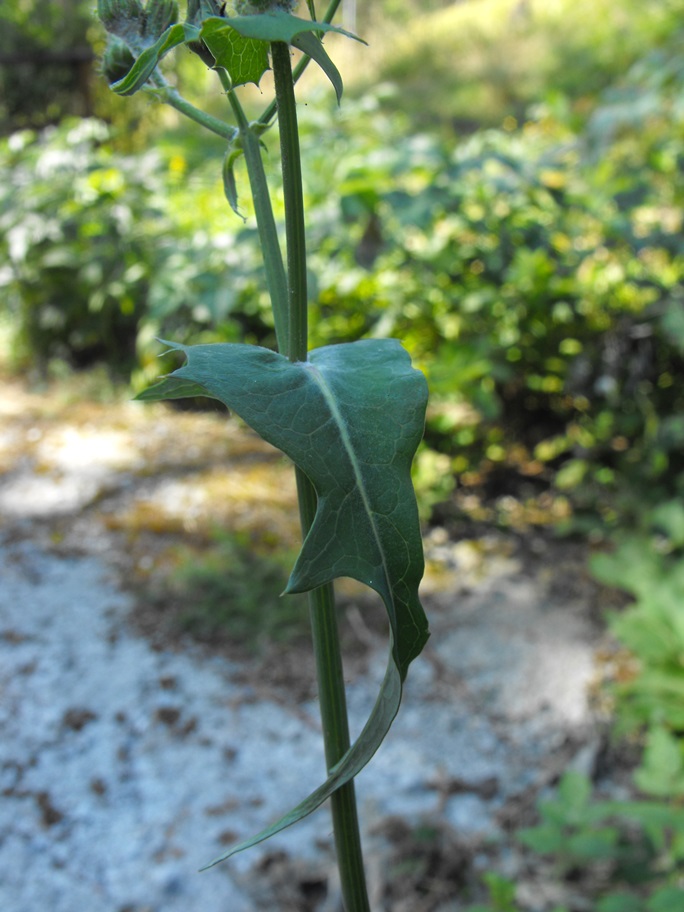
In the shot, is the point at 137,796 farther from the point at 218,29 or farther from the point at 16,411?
the point at 16,411

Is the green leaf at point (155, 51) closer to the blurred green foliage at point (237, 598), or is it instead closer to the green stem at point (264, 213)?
the green stem at point (264, 213)

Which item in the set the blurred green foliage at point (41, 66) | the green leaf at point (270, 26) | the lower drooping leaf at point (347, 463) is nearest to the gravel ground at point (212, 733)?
the lower drooping leaf at point (347, 463)

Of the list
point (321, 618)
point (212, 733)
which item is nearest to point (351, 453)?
point (321, 618)

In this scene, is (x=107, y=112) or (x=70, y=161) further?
(x=107, y=112)

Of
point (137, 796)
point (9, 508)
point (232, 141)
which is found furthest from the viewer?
point (9, 508)

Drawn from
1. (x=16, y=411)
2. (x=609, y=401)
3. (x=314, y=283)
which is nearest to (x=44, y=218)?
(x=16, y=411)

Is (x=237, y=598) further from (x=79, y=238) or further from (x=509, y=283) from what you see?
(x=79, y=238)

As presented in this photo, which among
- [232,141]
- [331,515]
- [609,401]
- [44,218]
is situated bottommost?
[609,401]

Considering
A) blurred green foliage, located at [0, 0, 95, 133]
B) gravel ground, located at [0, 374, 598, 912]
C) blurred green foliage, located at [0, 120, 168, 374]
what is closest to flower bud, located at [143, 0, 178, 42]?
gravel ground, located at [0, 374, 598, 912]
